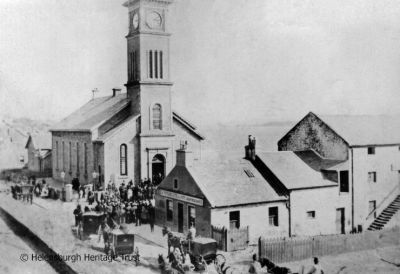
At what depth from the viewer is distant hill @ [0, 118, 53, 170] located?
653 inches

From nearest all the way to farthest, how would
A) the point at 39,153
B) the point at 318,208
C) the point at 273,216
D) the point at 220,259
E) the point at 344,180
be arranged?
1. the point at 220,259
2. the point at 39,153
3. the point at 273,216
4. the point at 318,208
5. the point at 344,180

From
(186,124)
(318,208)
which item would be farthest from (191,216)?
(186,124)

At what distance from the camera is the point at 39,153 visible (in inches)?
738

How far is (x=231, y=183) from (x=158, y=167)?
10376 millimetres

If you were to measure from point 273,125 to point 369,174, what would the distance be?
200 inches

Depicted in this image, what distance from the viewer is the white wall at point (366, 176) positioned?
19.1 meters

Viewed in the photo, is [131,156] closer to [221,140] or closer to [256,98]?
[221,140]

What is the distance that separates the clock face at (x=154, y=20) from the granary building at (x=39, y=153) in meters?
5.90

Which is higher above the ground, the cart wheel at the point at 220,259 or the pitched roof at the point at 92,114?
the pitched roof at the point at 92,114

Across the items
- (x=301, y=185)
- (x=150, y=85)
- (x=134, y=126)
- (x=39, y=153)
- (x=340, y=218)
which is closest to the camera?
(x=39, y=153)

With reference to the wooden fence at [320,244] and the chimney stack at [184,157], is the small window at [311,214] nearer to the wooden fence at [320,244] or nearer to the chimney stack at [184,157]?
the wooden fence at [320,244]

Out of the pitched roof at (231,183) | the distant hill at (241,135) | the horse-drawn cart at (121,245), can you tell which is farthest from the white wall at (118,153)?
the horse-drawn cart at (121,245)

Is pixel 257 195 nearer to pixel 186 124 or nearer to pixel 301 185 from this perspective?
pixel 301 185

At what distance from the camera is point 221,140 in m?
28.4
